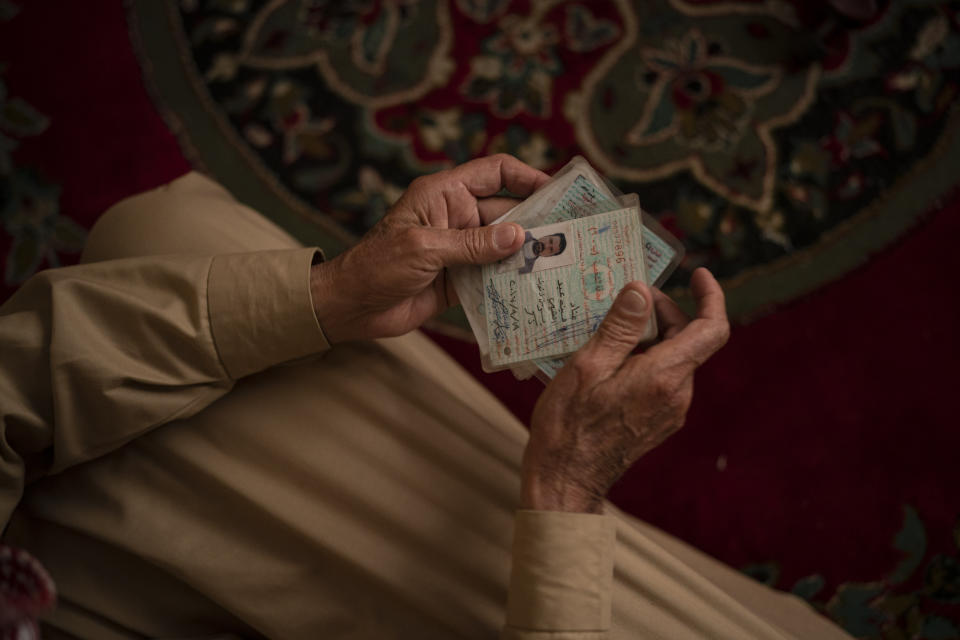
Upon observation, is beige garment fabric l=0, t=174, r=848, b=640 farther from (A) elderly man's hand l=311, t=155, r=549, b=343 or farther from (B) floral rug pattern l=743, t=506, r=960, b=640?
(B) floral rug pattern l=743, t=506, r=960, b=640

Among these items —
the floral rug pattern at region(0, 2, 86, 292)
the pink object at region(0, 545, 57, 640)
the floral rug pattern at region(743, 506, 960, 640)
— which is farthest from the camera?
the floral rug pattern at region(0, 2, 86, 292)

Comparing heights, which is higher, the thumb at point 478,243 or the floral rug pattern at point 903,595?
the thumb at point 478,243

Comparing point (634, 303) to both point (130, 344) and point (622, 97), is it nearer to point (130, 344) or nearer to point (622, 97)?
point (130, 344)

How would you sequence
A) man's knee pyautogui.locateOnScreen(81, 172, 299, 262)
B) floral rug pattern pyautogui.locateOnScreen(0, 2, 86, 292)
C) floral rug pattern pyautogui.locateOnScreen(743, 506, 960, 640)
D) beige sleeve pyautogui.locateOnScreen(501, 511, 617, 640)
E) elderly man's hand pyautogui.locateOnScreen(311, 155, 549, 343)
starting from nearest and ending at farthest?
beige sleeve pyautogui.locateOnScreen(501, 511, 617, 640), elderly man's hand pyautogui.locateOnScreen(311, 155, 549, 343), man's knee pyautogui.locateOnScreen(81, 172, 299, 262), floral rug pattern pyautogui.locateOnScreen(743, 506, 960, 640), floral rug pattern pyautogui.locateOnScreen(0, 2, 86, 292)

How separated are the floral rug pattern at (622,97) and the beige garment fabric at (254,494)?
78 centimetres

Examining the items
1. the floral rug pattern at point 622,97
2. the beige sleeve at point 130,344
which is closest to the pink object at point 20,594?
the beige sleeve at point 130,344

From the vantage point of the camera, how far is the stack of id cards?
938 mm

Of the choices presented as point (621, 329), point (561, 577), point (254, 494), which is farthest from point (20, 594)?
point (621, 329)

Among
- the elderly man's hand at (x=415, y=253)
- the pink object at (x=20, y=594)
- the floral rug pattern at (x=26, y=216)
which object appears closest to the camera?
the pink object at (x=20, y=594)

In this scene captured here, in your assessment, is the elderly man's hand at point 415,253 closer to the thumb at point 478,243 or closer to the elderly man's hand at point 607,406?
the thumb at point 478,243

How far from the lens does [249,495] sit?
33.4 inches

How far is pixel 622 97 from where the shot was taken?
1.67 meters

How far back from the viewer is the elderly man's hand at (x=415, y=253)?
87 cm
